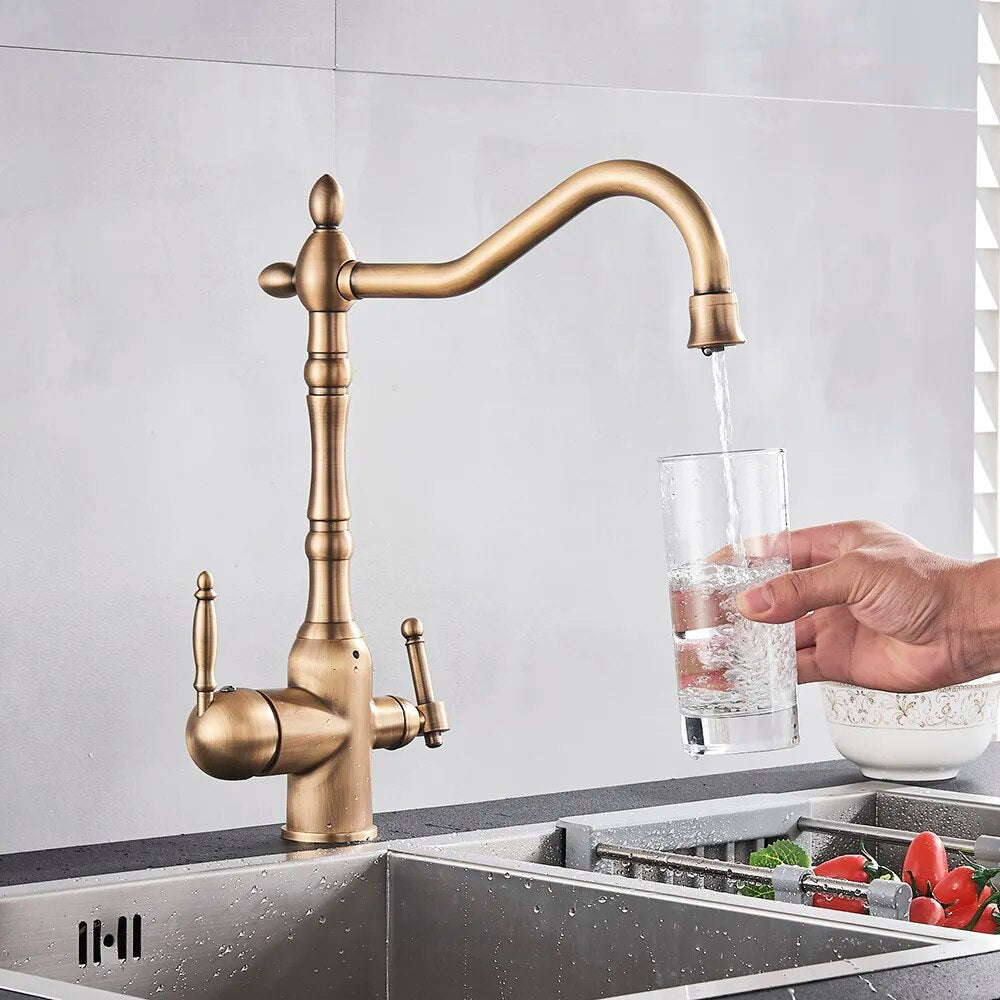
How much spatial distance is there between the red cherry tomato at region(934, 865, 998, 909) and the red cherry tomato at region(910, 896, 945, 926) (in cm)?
2

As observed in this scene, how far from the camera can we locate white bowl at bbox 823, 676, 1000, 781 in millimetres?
1675

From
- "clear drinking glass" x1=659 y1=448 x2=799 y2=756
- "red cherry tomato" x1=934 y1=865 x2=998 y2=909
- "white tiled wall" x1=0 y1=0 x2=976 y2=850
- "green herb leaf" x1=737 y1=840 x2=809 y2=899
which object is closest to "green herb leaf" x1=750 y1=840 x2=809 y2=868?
"green herb leaf" x1=737 y1=840 x2=809 y2=899

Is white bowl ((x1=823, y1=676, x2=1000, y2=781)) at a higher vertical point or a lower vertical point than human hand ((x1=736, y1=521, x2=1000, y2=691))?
lower

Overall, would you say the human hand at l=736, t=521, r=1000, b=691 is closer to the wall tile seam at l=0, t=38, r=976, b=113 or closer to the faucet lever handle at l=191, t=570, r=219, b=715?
the faucet lever handle at l=191, t=570, r=219, b=715

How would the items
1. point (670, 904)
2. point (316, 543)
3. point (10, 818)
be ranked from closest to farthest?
point (670, 904), point (316, 543), point (10, 818)

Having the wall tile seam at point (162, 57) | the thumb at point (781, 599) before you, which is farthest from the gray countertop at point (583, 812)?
the wall tile seam at point (162, 57)

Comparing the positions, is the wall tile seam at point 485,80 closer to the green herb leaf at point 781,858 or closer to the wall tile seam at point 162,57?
the wall tile seam at point 162,57

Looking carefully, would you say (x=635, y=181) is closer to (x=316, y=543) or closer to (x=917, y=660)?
(x=316, y=543)

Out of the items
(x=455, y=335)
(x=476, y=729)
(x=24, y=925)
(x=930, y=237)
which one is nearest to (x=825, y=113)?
(x=930, y=237)

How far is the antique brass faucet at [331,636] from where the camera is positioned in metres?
1.30

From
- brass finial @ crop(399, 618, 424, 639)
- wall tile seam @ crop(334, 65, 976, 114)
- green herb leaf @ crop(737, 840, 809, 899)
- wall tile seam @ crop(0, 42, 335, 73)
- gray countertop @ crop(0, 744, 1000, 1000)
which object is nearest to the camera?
gray countertop @ crop(0, 744, 1000, 1000)

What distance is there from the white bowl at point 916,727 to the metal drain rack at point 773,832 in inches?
1.8

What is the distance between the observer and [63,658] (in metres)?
2.22

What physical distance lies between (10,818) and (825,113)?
1673 mm
